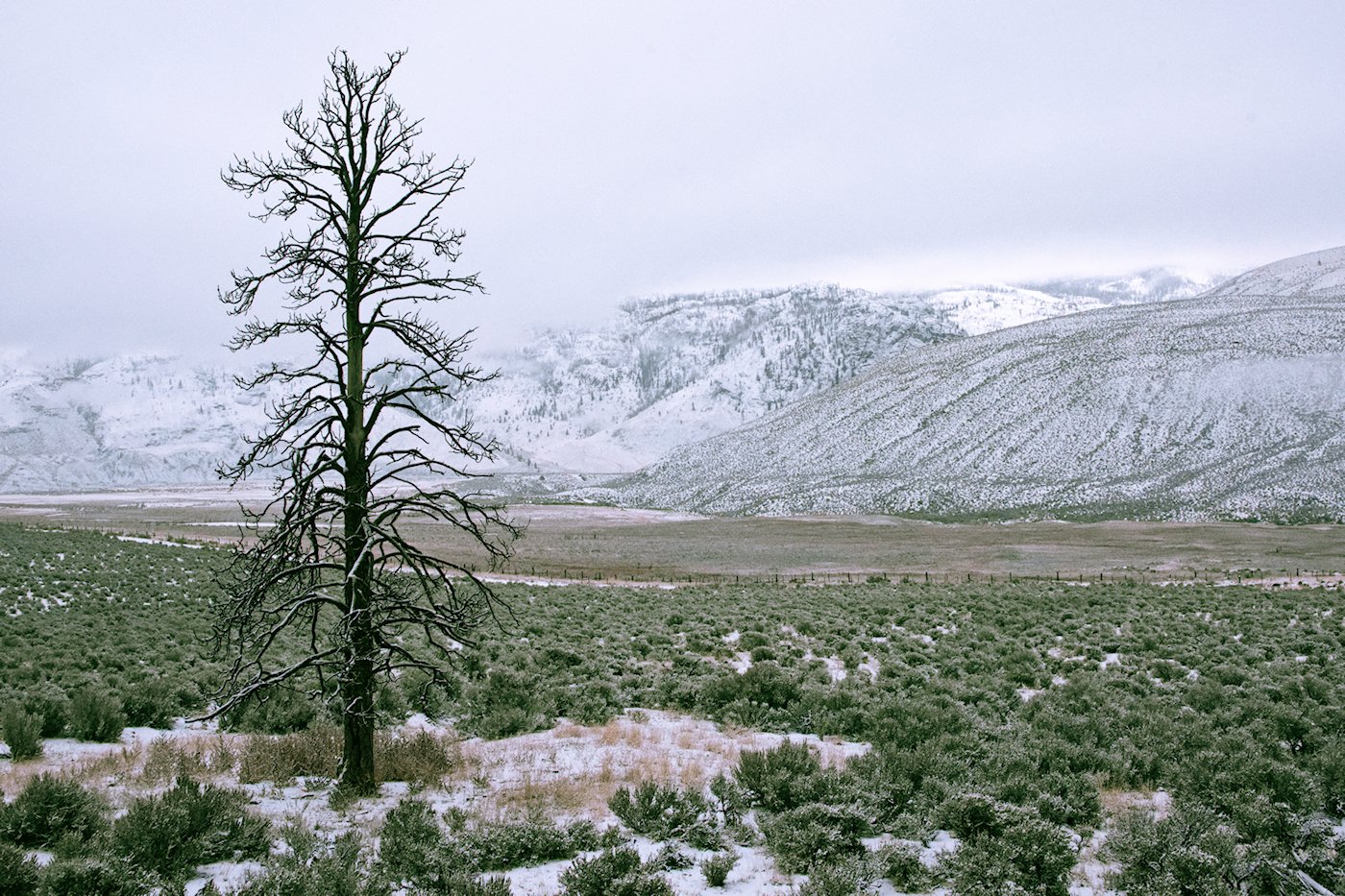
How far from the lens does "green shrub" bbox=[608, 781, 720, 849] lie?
23.5 feet

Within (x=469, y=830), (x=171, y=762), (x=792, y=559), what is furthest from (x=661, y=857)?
(x=792, y=559)

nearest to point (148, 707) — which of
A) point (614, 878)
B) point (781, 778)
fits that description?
point (614, 878)

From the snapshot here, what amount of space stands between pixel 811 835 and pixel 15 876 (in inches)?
240

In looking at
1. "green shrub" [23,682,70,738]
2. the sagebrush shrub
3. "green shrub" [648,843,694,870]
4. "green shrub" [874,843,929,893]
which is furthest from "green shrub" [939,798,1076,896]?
"green shrub" [23,682,70,738]

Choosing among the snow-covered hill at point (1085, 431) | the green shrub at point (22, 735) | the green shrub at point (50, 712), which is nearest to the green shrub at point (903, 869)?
the green shrub at point (22, 735)

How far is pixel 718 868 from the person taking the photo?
6340 millimetres

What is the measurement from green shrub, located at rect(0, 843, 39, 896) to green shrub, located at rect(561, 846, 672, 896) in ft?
12.3

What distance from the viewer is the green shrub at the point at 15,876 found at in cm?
535

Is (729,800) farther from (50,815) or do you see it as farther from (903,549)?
(903,549)

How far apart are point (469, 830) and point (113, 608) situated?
22.1 meters

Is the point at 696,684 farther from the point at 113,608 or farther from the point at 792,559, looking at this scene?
the point at 792,559

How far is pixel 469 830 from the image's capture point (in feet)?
23.5

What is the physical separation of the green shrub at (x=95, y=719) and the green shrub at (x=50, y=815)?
13.0 feet

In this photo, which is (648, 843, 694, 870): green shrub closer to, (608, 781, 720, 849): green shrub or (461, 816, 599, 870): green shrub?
(608, 781, 720, 849): green shrub
